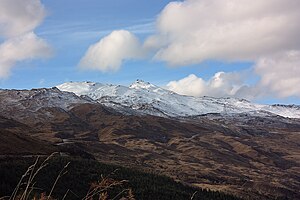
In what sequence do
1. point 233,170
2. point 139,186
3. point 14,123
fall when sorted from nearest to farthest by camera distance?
point 139,186, point 233,170, point 14,123

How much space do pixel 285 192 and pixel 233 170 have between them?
38506mm

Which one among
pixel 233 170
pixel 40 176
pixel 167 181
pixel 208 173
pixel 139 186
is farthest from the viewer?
pixel 233 170

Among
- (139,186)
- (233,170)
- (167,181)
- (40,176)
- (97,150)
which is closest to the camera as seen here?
(40,176)

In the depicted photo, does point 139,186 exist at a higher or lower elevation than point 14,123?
lower

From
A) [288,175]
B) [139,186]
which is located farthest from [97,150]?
[139,186]

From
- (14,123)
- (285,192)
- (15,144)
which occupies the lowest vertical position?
(285,192)

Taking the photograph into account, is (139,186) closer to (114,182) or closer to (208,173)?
(114,182)

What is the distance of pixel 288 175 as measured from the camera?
A: 18012 centimetres

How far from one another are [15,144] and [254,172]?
109031 mm

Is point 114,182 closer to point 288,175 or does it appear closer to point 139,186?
point 139,186

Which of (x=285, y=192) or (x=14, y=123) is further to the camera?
(x=14, y=123)

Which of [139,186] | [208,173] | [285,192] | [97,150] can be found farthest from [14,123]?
[139,186]

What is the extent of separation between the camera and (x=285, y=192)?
137250 mm

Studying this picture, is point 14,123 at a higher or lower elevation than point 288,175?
higher
